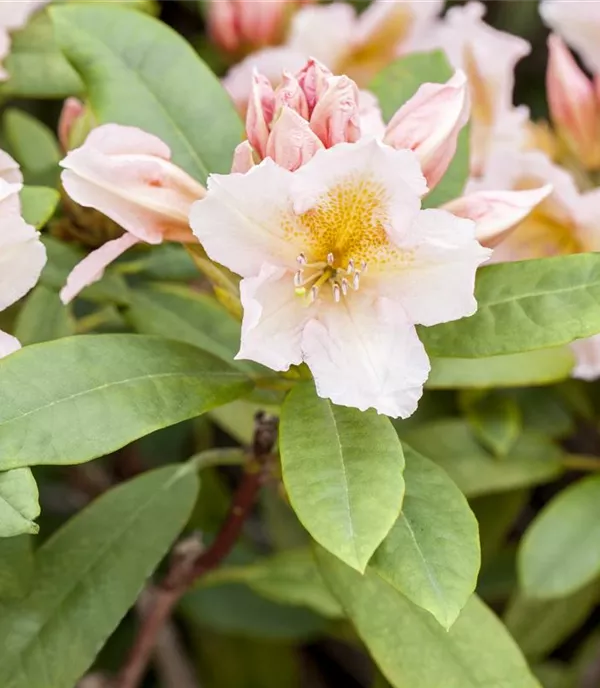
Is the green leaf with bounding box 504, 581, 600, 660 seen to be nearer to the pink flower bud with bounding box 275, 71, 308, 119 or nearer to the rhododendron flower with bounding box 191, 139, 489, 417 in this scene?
the rhododendron flower with bounding box 191, 139, 489, 417

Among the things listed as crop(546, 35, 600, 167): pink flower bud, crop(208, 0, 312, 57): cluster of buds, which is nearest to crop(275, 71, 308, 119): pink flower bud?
crop(546, 35, 600, 167): pink flower bud

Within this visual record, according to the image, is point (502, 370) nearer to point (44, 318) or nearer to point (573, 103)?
point (573, 103)

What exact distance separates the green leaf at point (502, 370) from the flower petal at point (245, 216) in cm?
33

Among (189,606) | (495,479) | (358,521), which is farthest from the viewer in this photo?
(189,606)

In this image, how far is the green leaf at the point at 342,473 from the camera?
2.16ft

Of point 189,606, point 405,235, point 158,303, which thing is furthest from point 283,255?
point 189,606

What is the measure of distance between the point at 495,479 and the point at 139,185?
642mm

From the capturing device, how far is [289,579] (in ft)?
3.90

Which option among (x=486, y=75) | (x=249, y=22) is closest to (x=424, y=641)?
(x=486, y=75)

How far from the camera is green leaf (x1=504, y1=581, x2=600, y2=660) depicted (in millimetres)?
1277

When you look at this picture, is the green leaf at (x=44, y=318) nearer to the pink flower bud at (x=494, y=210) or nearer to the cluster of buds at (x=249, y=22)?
the pink flower bud at (x=494, y=210)

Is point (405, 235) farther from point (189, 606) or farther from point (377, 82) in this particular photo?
point (189, 606)

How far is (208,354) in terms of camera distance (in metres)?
0.85

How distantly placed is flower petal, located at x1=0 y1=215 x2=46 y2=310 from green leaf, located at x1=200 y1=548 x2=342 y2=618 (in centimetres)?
53
